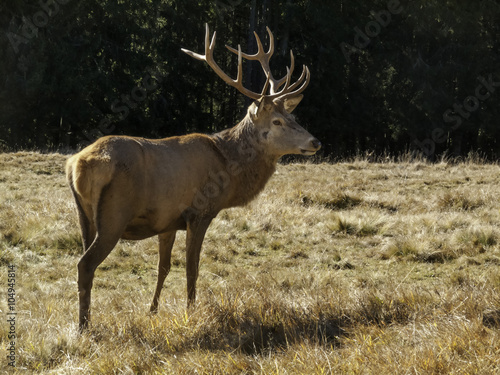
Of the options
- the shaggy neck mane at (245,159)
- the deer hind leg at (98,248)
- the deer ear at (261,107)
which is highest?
the deer ear at (261,107)

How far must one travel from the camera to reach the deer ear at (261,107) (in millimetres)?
6293

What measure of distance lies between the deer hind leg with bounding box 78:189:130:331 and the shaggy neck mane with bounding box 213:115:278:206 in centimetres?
155

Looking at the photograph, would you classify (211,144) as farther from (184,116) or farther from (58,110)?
(184,116)

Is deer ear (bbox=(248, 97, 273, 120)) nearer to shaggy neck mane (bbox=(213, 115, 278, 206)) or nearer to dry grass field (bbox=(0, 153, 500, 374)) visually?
shaggy neck mane (bbox=(213, 115, 278, 206))

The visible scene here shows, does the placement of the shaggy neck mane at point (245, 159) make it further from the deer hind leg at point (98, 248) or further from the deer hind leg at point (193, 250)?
the deer hind leg at point (98, 248)

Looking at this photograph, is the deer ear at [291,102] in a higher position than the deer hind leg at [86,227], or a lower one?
higher

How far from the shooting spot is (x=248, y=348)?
439cm

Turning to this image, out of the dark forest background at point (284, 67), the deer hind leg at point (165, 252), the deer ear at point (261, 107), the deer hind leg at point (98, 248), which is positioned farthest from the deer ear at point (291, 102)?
the dark forest background at point (284, 67)

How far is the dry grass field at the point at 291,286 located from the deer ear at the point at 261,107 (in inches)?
68.6

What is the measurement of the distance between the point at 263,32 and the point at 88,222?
23.3 meters

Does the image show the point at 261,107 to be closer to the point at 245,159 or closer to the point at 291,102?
the point at 245,159

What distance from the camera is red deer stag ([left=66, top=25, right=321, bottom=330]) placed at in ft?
16.0

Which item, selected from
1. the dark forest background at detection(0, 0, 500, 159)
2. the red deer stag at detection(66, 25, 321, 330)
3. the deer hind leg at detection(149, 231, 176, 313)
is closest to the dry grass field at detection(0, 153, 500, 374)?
the deer hind leg at detection(149, 231, 176, 313)

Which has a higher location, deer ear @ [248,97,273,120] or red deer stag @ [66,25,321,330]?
deer ear @ [248,97,273,120]
